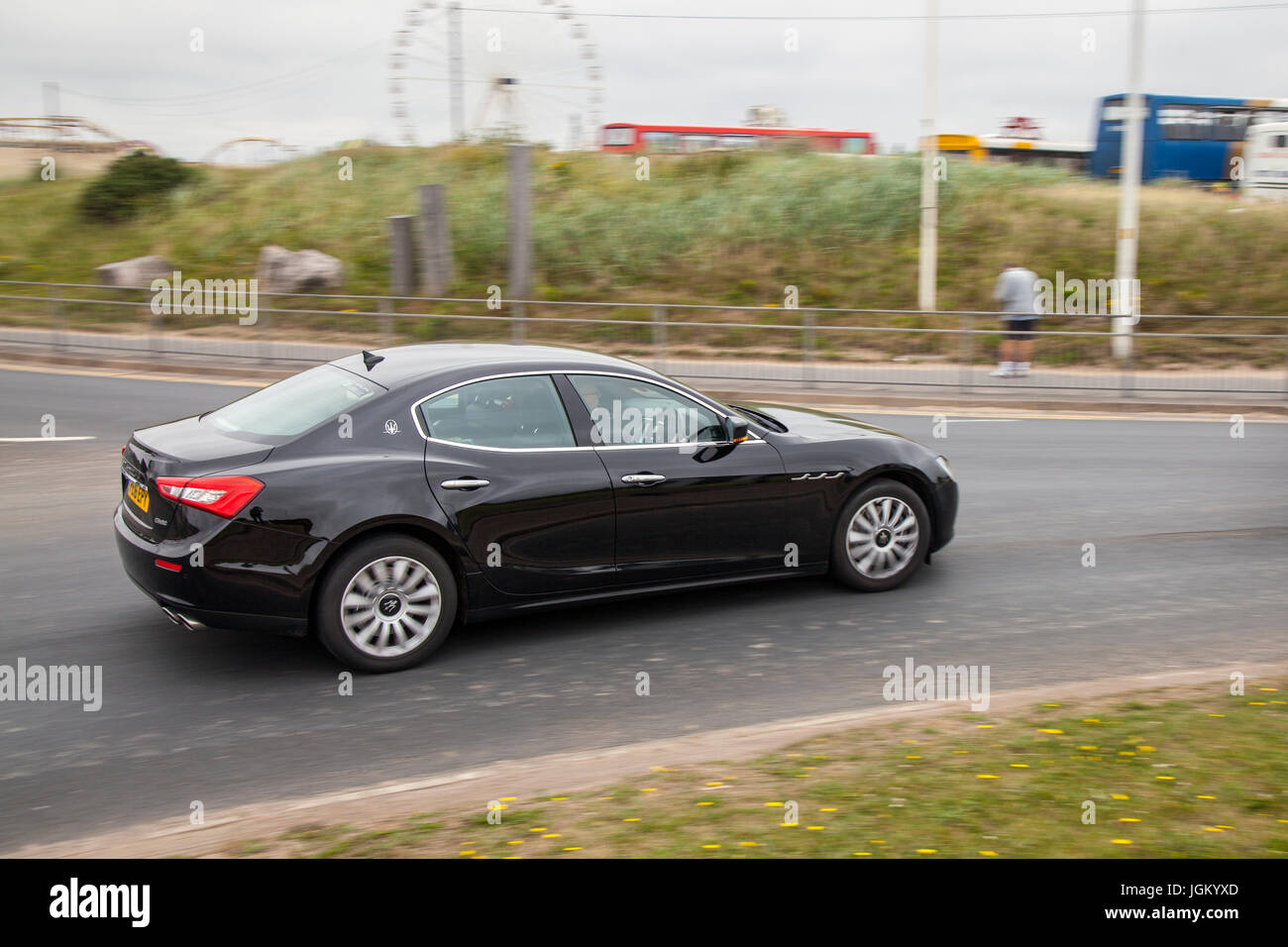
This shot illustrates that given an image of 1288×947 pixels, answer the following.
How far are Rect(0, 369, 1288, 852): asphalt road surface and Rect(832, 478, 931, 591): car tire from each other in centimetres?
15

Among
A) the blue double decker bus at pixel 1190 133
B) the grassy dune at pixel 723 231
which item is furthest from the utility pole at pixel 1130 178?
the blue double decker bus at pixel 1190 133

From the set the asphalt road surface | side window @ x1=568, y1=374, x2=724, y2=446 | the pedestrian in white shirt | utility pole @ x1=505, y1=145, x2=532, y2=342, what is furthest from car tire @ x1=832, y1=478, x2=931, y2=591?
utility pole @ x1=505, y1=145, x2=532, y2=342

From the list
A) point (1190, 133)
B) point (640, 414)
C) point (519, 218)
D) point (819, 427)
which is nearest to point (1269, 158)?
point (1190, 133)

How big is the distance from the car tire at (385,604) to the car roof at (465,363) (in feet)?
3.09

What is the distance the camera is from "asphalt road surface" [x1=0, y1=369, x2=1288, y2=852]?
5176mm

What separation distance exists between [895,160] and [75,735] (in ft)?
87.7

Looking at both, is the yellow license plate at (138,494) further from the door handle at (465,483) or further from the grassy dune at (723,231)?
the grassy dune at (723,231)

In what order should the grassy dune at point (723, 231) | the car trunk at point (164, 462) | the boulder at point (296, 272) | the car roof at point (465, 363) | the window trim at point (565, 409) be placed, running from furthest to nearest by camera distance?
the grassy dune at point (723, 231), the boulder at point (296, 272), the car roof at point (465, 363), the window trim at point (565, 409), the car trunk at point (164, 462)

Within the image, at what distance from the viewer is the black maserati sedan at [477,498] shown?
591 cm

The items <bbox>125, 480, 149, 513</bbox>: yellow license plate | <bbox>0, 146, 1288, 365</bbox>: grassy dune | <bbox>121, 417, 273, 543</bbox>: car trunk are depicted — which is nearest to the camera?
<bbox>121, 417, 273, 543</bbox>: car trunk

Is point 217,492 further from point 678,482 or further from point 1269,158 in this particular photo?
point 1269,158

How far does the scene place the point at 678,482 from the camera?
6.82 m

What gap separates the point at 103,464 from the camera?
1158 centimetres

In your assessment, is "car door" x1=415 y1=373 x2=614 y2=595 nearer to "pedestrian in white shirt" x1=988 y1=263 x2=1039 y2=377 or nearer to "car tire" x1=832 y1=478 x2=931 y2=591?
"car tire" x1=832 y1=478 x2=931 y2=591
